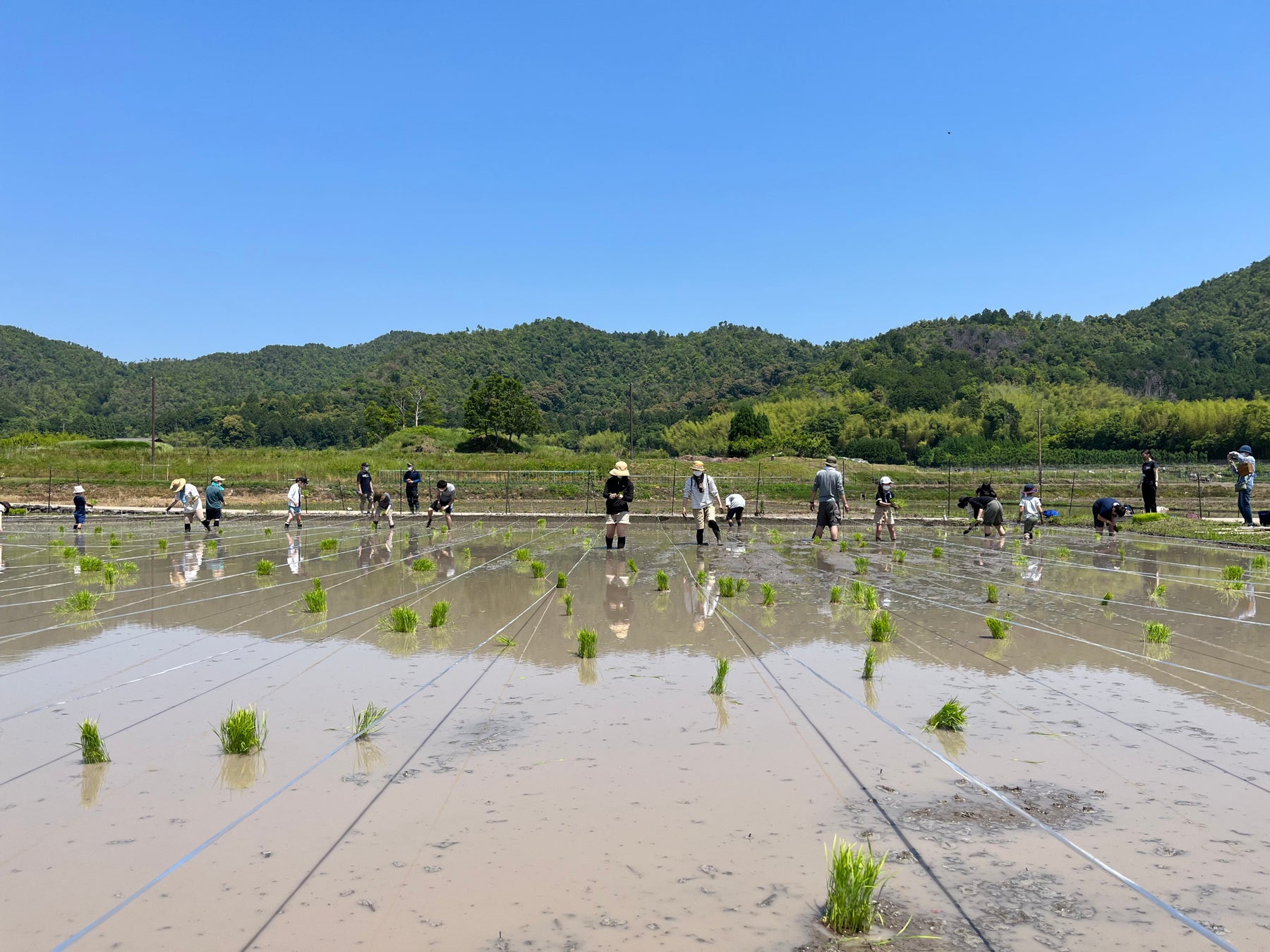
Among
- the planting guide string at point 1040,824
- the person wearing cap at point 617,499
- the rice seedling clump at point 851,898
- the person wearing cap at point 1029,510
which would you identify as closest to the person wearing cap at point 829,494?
the person wearing cap at point 617,499

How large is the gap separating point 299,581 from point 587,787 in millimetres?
Answer: 9152

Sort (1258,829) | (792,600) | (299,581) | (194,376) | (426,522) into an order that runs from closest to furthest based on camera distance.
Answer: 1. (1258,829)
2. (792,600)
3. (299,581)
4. (426,522)
5. (194,376)

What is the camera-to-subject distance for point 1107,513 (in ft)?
68.3

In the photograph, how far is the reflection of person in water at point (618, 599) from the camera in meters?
8.94

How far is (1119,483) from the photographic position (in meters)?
43.1

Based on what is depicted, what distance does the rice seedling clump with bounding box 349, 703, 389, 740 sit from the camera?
523cm

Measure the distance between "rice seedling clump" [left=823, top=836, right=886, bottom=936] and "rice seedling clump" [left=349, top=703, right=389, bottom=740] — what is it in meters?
2.96

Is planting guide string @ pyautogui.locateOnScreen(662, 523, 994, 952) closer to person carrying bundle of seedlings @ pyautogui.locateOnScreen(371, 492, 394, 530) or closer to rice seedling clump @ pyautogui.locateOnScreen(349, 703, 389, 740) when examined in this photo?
rice seedling clump @ pyautogui.locateOnScreen(349, 703, 389, 740)

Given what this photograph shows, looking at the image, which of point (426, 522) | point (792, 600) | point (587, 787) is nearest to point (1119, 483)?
point (426, 522)

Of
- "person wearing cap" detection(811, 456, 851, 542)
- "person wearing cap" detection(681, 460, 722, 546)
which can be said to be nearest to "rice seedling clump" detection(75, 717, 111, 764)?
"person wearing cap" detection(681, 460, 722, 546)

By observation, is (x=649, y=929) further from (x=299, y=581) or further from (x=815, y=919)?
(x=299, y=581)

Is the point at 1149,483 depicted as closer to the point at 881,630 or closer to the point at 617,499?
the point at 617,499

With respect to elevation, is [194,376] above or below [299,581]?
above

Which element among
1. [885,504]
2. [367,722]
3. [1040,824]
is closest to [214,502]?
[885,504]
